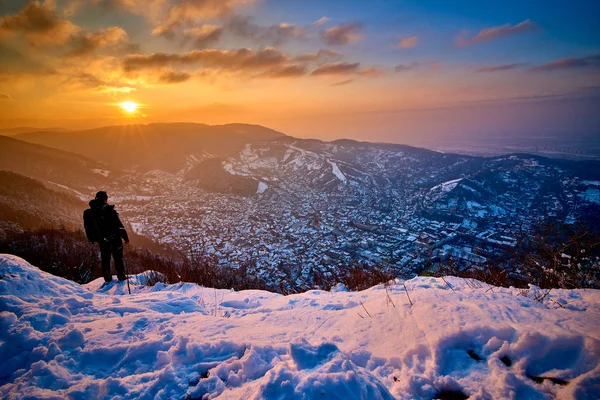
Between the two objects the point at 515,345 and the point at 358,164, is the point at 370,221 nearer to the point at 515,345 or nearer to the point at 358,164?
the point at 358,164

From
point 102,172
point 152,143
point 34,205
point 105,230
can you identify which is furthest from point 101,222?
point 152,143

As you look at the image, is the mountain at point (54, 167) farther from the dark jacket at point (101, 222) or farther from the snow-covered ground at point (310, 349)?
the snow-covered ground at point (310, 349)

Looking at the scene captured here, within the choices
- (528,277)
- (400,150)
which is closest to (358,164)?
(400,150)

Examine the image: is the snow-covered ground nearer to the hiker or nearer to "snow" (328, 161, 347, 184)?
the hiker

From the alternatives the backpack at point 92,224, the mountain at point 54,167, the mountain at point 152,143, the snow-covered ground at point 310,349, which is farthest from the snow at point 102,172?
the snow-covered ground at point 310,349

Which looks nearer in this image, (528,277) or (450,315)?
(450,315)

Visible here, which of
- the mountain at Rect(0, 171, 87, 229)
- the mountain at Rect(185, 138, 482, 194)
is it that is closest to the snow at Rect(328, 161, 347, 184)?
the mountain at Rect(185, 138, 482, 194)

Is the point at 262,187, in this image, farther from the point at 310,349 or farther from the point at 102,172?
the point at 310,349

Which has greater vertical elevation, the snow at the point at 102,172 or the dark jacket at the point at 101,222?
the snow at the point at 102,172
